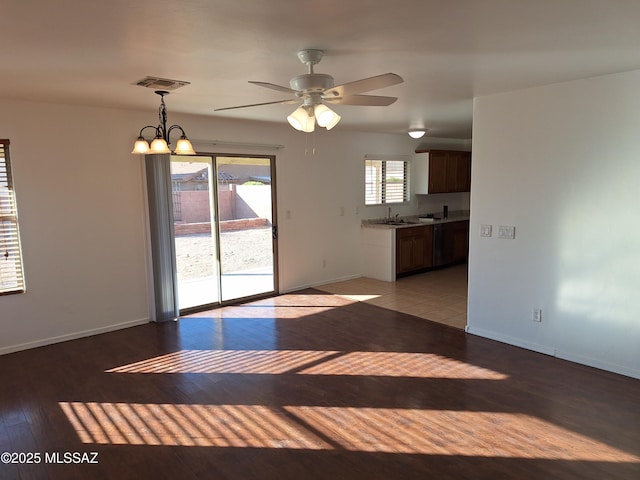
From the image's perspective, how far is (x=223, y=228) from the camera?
18.7 ft

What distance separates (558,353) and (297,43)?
11.3 ft

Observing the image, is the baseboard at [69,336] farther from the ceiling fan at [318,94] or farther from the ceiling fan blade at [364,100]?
the ceiling fan blade at [364,100]

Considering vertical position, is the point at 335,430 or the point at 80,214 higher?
the point at 80,214

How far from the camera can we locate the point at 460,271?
25.2ft

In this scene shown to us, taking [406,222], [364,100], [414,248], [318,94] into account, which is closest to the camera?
[318,94]

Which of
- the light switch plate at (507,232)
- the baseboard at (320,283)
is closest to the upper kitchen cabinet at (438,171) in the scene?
the baseboard at (320,283)

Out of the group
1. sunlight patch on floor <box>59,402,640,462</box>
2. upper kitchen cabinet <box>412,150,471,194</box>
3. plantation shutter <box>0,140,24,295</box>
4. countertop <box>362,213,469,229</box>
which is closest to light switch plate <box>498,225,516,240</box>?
sunlight patch on floor <box>59,402,640,462</box>

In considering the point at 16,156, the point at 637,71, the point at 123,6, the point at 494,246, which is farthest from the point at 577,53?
the point at 16,156

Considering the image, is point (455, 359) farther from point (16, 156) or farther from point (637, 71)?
point (16, 156)

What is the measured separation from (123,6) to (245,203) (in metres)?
3.95

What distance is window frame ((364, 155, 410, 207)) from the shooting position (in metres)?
7.35

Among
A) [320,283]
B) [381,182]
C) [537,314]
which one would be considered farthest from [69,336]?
[381,182]

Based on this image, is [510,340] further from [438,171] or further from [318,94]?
[438,171]

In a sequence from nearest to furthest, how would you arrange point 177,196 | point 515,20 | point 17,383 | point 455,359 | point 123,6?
point 123,6 < point 515,20 < point 17,383 < point 455,359 < point 177,196
